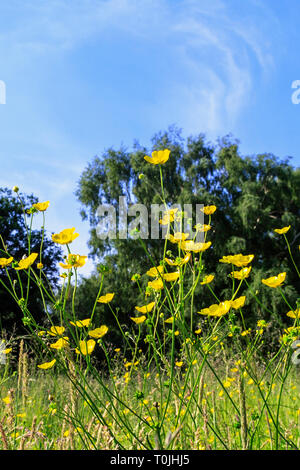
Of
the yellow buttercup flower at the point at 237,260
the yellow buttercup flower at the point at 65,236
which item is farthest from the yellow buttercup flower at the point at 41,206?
the yellow buttercup flower at the point at 237,260

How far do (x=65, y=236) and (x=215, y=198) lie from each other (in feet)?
41.5

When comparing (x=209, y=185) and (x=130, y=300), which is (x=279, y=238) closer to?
(x=209, y=185)

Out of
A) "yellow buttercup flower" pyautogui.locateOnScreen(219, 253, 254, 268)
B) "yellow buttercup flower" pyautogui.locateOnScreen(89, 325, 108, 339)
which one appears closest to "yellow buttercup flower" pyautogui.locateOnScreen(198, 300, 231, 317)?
"yellow buttercup flower" pyautogui.locateOnScreen(219, 253, 254, 268)

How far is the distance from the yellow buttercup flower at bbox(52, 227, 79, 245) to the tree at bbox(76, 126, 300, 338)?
11.5 m

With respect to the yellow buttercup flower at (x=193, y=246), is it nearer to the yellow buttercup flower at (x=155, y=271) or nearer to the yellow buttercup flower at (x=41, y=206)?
the yellow buttercup flower at (x=155, y=271)

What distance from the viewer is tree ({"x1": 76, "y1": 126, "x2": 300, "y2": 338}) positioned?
515 inches

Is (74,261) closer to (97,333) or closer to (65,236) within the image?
(65,236)

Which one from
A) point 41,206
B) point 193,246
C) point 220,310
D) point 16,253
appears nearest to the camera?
point 220,310

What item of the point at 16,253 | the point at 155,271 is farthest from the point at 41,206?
the point at 16,253

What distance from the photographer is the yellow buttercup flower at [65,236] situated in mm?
1094

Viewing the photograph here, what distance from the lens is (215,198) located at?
1347cm

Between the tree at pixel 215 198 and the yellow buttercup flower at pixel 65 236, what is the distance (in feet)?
37.9

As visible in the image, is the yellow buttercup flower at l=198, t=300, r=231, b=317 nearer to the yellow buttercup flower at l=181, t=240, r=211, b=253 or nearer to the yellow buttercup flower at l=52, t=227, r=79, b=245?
the yellow buttercup flower at l=181, t=240, r=211, b=253
